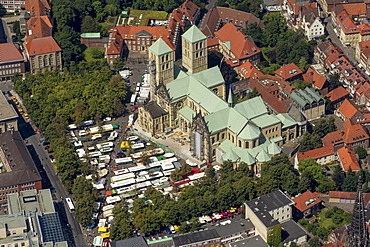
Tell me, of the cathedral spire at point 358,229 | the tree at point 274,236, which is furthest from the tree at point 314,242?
the cathedral spire at point 358,229

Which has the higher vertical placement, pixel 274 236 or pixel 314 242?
pixel 274 236

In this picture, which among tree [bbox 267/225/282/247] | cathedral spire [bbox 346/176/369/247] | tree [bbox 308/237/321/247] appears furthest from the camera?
tree [bbox 308/237/321/247]

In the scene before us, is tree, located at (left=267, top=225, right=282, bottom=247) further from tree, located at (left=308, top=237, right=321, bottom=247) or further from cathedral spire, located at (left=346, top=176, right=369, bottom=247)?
cathedral spire, located at (left=346, top=176, right=369, bottom=247)

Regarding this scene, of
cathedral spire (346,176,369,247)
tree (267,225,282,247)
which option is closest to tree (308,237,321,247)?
tree (267,225,282,247)

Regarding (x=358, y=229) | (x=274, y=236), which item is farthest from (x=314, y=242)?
(x=358, y=229)

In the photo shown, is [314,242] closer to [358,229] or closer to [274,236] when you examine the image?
[274,236]

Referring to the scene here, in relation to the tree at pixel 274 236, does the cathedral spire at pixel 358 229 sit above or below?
above

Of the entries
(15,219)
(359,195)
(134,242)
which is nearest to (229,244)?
(134,242)

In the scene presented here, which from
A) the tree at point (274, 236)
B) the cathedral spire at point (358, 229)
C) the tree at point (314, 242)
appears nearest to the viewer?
the cathedral spire at point (358, 229)

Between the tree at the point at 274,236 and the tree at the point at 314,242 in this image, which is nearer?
the tree at the point at 274,236

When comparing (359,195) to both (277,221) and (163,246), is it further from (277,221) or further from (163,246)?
(163,246)

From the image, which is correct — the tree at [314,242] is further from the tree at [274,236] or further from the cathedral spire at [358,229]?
the cathedral spire at [358,229]

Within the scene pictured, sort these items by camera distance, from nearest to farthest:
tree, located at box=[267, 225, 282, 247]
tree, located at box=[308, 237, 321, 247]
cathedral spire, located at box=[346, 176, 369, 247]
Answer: cathedral spire, located at box=[346, 176, 369, 247] < tree, located at box=[267, 225, 282, 247] < tree, located at box=[308, 237, 321, 247]
